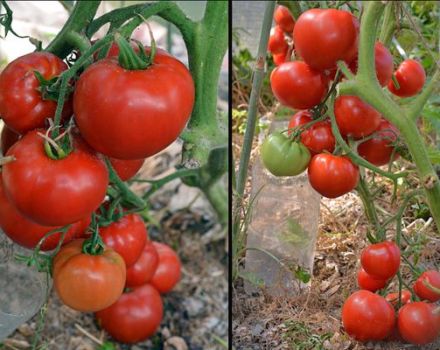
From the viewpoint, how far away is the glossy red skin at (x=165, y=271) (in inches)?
46.2

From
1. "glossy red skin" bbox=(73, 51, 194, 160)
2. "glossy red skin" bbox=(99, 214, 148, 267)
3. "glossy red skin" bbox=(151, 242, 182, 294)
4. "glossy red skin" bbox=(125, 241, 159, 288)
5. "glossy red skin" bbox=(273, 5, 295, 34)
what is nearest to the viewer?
"glossy red skin" bbox=(73, 51, 194, 160)

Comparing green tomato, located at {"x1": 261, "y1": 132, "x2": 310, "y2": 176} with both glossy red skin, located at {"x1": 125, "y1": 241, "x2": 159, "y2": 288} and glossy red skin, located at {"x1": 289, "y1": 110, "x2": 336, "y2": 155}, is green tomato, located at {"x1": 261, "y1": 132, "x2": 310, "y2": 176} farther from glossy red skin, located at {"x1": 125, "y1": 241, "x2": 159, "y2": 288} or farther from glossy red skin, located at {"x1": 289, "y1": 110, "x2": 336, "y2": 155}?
glossy red skin, located at {"x1": 125, "y1": 241, "x2": 159, "y2": 288}

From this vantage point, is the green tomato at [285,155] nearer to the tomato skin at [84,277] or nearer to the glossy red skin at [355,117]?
the glossy red skin at [355,117]

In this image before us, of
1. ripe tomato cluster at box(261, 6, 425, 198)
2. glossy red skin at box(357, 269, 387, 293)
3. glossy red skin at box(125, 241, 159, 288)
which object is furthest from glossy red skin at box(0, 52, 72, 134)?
glossy red skin at box(125, 241, 159, 288)

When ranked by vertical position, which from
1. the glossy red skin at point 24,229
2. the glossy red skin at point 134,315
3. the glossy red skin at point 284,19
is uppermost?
the glossy red skin at point 284,19

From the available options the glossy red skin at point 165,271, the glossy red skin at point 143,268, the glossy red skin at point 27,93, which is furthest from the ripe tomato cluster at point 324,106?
the glossy red skin at point 165,271

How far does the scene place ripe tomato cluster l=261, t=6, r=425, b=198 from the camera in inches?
21.6

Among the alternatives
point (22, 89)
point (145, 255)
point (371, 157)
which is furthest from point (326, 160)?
point (145, 255)

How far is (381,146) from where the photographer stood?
58cm

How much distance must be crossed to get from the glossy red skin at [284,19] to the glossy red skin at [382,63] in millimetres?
117

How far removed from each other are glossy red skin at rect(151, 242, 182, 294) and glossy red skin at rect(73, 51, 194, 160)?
25.0 inches

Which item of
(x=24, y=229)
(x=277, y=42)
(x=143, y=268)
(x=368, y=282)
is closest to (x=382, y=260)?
(x=368, y=282)

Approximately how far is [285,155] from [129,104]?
0.15m

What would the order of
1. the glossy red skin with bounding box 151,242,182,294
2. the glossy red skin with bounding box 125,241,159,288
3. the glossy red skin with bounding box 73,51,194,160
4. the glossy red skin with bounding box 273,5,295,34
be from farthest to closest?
1. the glossy red skin with bounding box 151,242,182,294
2. the glossy red skin with bounding box 125,241,159,288
3. the glossy red skin with bounding box 273,5,295,34
4. the glossy red skin with bounding box 73,51,194,160
